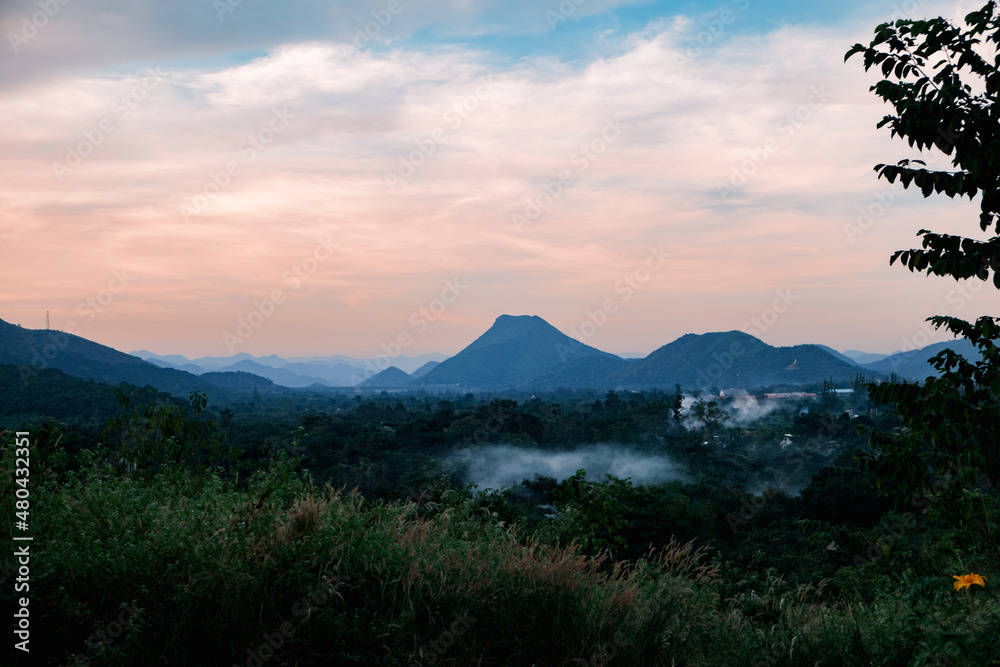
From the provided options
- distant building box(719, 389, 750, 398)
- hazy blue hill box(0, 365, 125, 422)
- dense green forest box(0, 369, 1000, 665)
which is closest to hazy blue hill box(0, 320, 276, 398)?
hazy blue hill box(0, 365, 125, 422)

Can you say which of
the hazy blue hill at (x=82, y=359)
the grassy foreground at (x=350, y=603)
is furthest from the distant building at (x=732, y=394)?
the grassy foreground at (x=350, y=603)

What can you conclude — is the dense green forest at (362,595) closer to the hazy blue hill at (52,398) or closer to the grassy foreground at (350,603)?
the grassy foreground at (350,603)

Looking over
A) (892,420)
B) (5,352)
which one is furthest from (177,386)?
(892,420)

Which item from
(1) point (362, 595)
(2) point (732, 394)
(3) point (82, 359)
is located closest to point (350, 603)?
(1) point (362, 595)

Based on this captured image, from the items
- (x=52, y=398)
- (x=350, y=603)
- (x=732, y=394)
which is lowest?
(x=732, y=394)

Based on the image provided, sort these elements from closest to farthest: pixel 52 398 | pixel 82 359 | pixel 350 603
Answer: pixel 350 603
pixel 52 398
pixel 82 359

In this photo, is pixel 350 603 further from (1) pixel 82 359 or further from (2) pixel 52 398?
(1) pixel 82 359

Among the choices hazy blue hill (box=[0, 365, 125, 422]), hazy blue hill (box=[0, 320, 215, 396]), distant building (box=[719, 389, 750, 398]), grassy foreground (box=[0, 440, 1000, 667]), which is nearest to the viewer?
grassy foreground (box=[0, 440, 1000, 667])

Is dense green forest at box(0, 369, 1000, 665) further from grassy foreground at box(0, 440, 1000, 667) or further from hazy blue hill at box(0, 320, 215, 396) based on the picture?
hazy blue hill at box(0, 320, 215, 396)

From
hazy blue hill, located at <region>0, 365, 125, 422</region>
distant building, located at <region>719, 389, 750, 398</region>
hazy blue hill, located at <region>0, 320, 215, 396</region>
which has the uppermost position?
hazy blue hill, located at <region>0, 320, 215, 396</region>

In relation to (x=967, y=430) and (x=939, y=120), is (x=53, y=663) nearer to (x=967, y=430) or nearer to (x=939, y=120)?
(x=967, y=430)

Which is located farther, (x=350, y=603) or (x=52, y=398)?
(x=52, y=398)

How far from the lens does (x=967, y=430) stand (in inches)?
150

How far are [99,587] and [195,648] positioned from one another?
0.63 metres
